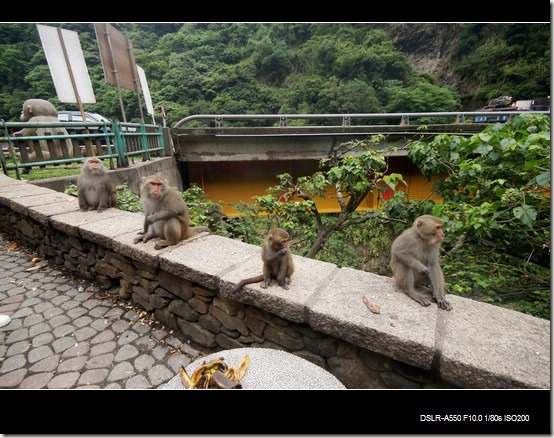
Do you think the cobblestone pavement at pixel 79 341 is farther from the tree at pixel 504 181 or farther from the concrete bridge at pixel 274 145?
the concrete bridge at pixel 274 145

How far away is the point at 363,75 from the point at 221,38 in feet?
84.8

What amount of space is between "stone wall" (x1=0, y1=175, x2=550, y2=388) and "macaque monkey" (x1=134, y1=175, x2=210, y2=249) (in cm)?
14

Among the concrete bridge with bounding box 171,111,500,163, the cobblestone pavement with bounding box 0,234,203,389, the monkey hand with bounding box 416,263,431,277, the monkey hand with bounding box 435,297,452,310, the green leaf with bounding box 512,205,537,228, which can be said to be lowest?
the cobblestone pavement with bounding box 0,234,203,389

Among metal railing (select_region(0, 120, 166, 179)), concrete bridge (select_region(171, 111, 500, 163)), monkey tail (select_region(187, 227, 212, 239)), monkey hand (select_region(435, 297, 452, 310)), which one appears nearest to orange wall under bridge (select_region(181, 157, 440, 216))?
concrete bridge (select_region(171, 111, 500, 163))

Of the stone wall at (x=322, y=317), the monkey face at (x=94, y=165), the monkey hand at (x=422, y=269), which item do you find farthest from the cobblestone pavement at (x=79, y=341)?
the monkey hand at (x=422, y=269)

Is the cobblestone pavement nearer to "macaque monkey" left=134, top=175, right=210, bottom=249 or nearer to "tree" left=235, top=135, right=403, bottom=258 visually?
"macaque monkey" left=134, top=175, right=210, bottom=249

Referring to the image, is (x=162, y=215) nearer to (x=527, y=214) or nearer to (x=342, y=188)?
(x=342, y=188)

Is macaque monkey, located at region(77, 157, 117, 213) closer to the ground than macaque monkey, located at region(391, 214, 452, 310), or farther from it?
farther from it

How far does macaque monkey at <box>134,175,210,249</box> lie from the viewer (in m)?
2.99

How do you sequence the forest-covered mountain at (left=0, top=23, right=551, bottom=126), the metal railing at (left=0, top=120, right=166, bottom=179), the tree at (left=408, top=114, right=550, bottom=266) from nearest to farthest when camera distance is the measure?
the tree at (left=408, top=114, right=550, bottom=266), the metal railing at (left=0, top=120, right=166, bottom=179), the forest-covered mountain at (left=0, top=23, right=551, bottom=126)

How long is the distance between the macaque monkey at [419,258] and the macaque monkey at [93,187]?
435 centimetres

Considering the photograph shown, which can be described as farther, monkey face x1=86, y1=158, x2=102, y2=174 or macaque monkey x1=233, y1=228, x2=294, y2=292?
monkey face x1=86, y1=158, x2=102, y2=174

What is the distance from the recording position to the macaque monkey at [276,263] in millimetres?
2164

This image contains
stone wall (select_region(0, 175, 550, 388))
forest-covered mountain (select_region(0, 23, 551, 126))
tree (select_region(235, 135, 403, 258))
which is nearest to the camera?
stone wall (select_region(0, 175, 550, 388))
